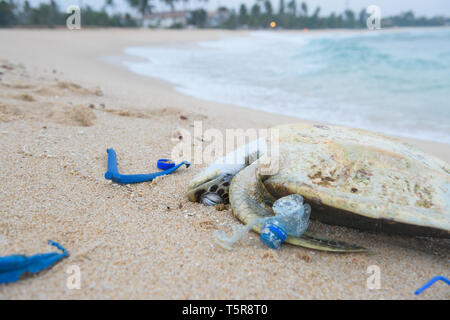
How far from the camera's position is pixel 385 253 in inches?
68.7

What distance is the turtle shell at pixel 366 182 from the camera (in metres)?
1.62

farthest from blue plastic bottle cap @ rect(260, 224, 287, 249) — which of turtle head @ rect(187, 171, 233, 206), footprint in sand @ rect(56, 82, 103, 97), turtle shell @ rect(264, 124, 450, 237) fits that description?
footprint in sand @ rect(56, 82, 103, 97)

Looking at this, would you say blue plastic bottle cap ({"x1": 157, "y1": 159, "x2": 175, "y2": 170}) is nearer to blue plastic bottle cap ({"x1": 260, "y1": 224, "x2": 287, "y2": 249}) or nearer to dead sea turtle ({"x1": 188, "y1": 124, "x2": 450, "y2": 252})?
dead sea turtle ({"x1": 188, "y1": 124, "x2": 450, "y2": 252})

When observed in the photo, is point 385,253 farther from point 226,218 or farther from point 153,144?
point 153,144

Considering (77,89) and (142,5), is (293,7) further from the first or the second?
(77,89)

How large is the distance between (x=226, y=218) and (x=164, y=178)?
Result: 708 millimetres

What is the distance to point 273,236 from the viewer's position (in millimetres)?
1682

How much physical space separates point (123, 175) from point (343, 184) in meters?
1.54

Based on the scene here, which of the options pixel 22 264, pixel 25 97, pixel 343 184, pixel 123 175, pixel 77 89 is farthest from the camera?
pixel 77 89

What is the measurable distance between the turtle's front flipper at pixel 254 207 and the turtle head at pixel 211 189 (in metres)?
0.09

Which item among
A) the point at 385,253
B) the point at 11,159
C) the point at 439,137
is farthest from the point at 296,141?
the point at 439,137

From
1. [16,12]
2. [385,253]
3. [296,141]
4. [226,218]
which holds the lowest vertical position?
[385,253]

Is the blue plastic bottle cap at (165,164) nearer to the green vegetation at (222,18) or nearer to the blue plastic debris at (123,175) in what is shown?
the blue plastic debris at (123,175)

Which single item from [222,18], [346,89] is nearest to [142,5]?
[222,18]
